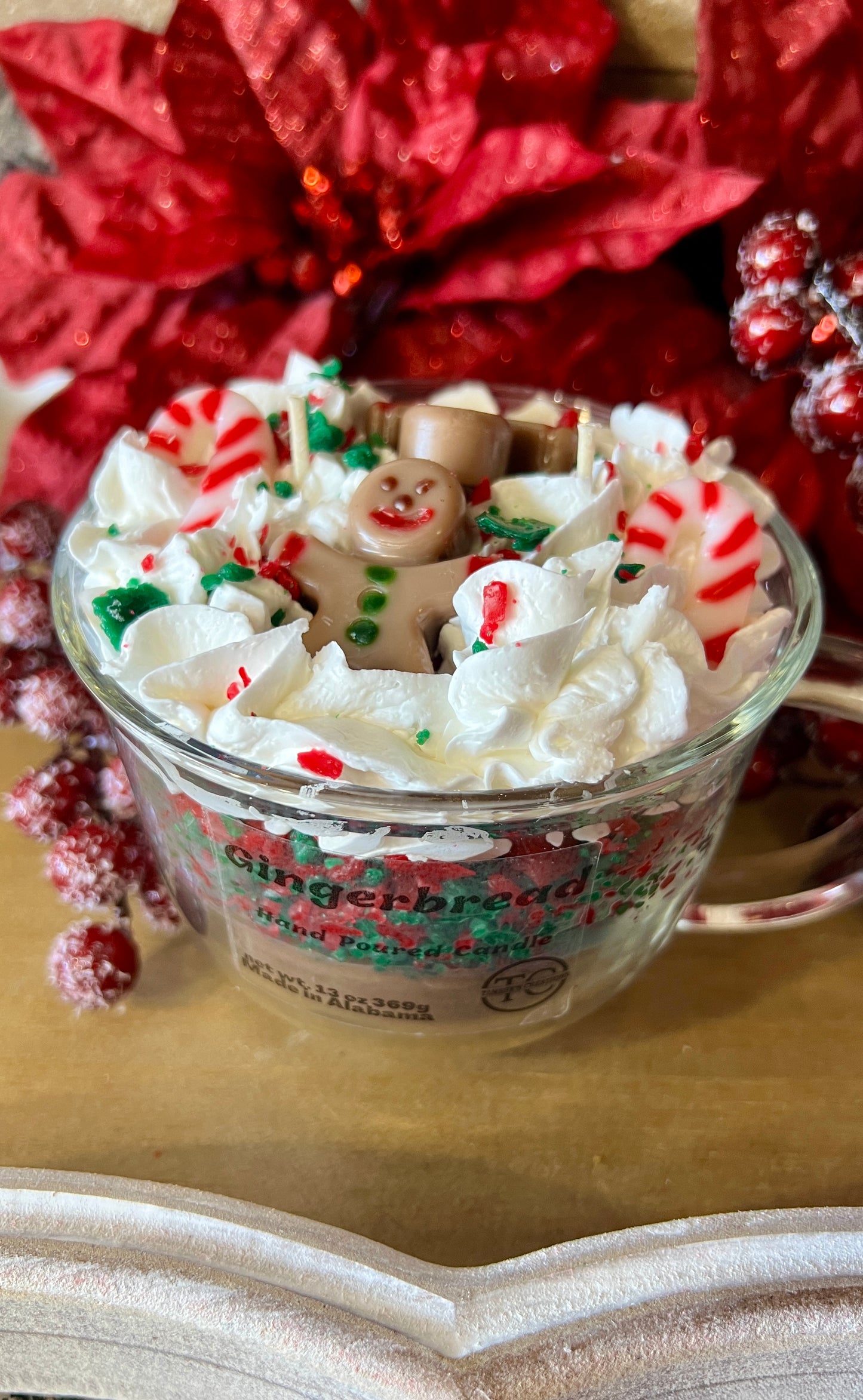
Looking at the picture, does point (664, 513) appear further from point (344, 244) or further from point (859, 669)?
point (344, 244)

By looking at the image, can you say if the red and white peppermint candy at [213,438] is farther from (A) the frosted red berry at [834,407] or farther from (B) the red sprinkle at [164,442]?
(A) the frosted red berry at [834,407]

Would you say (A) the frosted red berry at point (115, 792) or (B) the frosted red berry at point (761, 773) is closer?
(A) the frosted red berry at point (115, 792)

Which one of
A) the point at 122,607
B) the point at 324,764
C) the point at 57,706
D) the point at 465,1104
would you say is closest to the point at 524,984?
the point at 465,1104

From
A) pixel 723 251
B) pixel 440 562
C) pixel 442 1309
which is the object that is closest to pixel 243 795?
pixel 440 562

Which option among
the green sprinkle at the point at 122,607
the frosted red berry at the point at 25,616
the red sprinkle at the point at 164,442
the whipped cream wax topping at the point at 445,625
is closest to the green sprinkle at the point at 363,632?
the whipped cream wax topping at the point at 445,625

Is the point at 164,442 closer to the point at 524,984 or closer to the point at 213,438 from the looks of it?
the point at 213,438
